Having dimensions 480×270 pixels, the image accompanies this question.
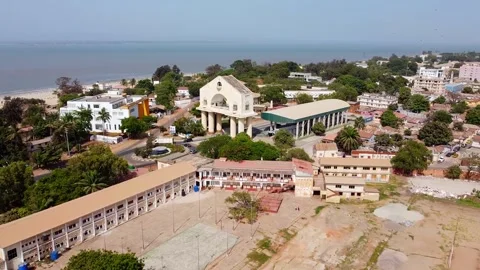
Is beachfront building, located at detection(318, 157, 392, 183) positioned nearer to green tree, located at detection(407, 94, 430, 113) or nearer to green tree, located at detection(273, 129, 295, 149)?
green tree, located at detection(273, 129, 295, 149)

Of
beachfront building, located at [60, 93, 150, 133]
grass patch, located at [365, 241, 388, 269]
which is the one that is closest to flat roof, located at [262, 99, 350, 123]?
beachfront building, located at [60, 93, 150, 133]

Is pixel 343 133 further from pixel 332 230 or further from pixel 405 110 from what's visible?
pixel 405 110

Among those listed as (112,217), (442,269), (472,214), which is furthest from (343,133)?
(112,217)

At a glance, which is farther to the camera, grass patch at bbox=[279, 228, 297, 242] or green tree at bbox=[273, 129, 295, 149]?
green tree at bbox=[273, 129, 295, 149]

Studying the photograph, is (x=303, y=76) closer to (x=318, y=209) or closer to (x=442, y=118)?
(x=442, y=118)

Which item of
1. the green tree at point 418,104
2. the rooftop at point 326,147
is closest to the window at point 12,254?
the rooftop at point 326,147

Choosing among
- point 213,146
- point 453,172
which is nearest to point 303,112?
point 213,146
